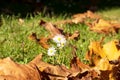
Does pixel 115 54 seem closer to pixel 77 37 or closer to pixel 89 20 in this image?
pixel 77 37

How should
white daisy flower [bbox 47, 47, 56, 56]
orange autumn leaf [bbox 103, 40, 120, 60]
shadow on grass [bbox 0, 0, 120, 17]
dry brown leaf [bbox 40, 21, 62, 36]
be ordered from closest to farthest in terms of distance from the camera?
orange autumn leaf [bbox 103, 40, 120, 60]
white daisy flower [bbox 47, 47, 56, 56]
dry brown leaf [bbox 40, 21, 62, 36]
shadow on grass [bbox 0, 0, 120, 17]

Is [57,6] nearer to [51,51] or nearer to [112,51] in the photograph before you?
[51,51]

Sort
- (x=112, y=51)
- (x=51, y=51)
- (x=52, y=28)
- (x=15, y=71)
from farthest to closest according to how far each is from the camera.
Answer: (x=52, y=28)
(x=51, y=51)
(x=112, y=51)
(x=15, y=71)

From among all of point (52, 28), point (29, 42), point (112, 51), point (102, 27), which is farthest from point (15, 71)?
point (102, 27)

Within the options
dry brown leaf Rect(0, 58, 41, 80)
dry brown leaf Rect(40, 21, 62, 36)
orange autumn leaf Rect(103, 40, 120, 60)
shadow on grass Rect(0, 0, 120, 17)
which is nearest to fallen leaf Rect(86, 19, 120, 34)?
dry brown leaf Rect(40, 21, 62, 36)

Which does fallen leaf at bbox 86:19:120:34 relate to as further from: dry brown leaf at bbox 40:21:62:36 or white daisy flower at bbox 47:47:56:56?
white daisy flower at bbox 47:47:56:56

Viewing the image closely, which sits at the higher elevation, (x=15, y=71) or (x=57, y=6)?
(x=57, y=6)

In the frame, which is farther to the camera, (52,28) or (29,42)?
(52,28)
